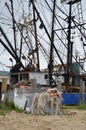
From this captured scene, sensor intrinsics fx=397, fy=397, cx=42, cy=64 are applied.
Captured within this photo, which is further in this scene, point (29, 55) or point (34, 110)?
point (29, 55)

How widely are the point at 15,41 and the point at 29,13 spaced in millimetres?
3590

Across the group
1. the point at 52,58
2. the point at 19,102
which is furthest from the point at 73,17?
the point at 19,102

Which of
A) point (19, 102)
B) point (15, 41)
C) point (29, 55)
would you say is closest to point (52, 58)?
point (29, 55)

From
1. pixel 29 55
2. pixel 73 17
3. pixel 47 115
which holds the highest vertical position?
pixel 73 17

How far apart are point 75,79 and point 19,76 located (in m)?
5.72

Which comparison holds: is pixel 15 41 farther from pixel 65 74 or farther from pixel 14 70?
pixel 65 74

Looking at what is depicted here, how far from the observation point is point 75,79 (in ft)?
130

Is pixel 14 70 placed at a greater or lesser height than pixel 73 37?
lesser

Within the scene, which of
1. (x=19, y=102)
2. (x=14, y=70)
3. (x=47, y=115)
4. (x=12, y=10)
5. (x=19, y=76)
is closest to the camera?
(x=47, y=115)

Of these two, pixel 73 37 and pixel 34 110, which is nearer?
pixel 34 110

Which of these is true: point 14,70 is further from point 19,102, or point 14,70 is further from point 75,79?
point 19,102

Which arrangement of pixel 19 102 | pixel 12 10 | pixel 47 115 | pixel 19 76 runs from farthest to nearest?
pixel 12 10, pixel 19 76, pixel 19 102, pixel 47 115

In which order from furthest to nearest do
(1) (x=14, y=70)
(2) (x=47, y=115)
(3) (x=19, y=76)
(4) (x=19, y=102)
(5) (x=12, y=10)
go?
(5) (x=12, y=10)
(1) (x=14, y=70)
(3) (x=19, y=76)
(4) (x=19, y=102)
(2) (x=47, y=115)

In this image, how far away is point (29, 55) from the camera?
43.1m
